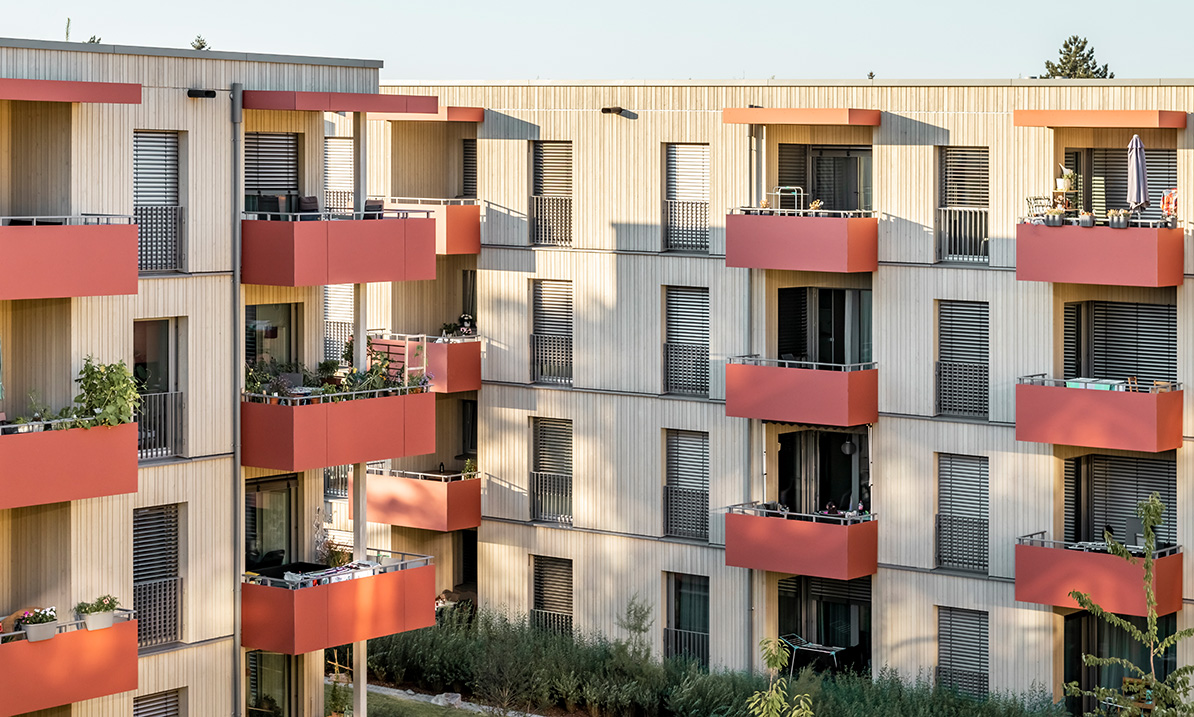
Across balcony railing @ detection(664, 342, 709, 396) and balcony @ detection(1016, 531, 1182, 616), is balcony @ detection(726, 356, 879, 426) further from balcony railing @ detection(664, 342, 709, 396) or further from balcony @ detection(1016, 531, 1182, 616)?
balcony @ detection(1016, 531, 1182, 616)

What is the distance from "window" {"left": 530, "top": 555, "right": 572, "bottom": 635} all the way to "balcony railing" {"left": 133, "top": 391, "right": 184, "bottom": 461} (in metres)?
12.1

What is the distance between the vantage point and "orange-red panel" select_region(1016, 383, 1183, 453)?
107 ft

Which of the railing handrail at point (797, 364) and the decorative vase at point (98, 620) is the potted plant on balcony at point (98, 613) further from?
the railing handrail at point (797, 364)

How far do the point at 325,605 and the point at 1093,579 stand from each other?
12.4 m

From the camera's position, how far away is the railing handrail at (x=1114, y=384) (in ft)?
108

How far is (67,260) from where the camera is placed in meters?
26.0

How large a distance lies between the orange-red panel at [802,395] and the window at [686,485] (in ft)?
5.44

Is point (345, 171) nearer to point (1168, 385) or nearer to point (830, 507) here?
point (830, 507)

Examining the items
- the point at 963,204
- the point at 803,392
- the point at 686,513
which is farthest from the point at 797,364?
the point at 963,204

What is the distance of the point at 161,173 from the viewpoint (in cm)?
2848

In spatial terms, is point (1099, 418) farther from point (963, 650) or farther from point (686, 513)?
point (686, 513)

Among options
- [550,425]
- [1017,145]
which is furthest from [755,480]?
[1017,145]

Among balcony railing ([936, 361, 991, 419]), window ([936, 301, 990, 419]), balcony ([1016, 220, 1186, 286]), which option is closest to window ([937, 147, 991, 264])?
window ([936, 301, 990, 419])

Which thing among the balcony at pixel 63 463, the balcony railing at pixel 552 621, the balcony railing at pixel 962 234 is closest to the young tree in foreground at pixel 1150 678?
the balcony railing at pixel 962 234
